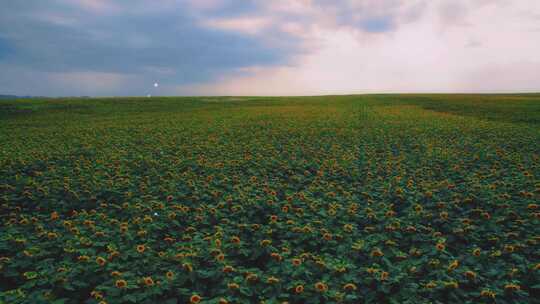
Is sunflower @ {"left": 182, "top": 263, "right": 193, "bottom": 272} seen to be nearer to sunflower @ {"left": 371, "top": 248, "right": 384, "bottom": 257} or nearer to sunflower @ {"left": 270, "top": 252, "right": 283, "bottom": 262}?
sunflower @ {"left": 270, "top": 252, "right": 283, "bottom": 262}

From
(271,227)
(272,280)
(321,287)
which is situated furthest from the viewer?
(271,227)

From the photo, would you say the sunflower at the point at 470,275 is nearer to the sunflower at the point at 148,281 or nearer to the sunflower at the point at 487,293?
the sunflower at the point at 487,293

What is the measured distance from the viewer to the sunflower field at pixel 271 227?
4.41m

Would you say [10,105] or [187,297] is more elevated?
[10,105]

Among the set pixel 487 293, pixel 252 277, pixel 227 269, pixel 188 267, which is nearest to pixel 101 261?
pixel 188 267

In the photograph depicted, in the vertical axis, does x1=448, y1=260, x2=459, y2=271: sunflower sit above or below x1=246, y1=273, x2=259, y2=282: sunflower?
below

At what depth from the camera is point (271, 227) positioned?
21.3ft

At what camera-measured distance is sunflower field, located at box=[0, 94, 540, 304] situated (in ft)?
14.5

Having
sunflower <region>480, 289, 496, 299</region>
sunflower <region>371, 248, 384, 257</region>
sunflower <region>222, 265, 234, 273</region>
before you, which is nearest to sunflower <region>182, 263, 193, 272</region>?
sunflower <region>222, 265, 234, 273</region>

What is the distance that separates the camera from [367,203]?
7762 millimetres

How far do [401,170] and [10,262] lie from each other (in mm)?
9538

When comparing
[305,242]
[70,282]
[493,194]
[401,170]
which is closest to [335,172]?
[401,170]

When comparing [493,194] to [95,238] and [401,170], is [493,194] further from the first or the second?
[95,238]

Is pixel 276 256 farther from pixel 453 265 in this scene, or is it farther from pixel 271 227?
pixel 453 265
